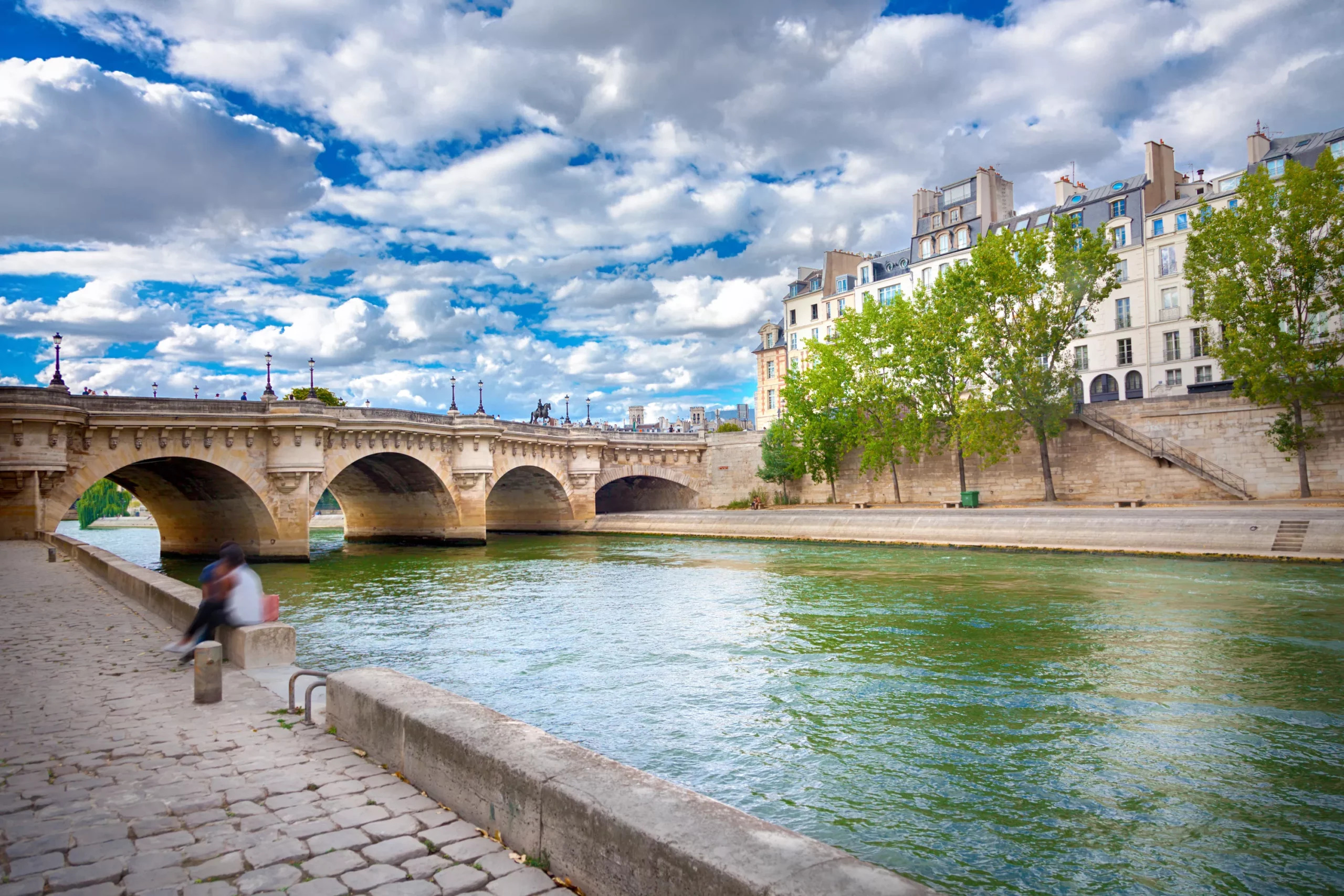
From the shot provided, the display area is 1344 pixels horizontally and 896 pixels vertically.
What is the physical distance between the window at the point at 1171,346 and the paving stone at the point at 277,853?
52.2 m

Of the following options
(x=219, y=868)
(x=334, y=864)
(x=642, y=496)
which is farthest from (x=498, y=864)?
(x=642, y=496)

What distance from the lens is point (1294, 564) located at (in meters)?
24.2

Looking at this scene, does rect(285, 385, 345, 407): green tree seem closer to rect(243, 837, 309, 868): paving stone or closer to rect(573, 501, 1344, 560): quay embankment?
rect(573, 501, 1344, 560): quay embankment

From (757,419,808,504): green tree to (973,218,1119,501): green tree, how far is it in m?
15.0

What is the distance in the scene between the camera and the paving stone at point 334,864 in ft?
15.4

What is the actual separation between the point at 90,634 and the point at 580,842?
36.8ft

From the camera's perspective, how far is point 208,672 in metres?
8.30

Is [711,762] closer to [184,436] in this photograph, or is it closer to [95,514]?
[184,436]

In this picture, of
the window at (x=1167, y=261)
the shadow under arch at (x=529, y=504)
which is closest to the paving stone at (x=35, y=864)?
the shadow under arch at (x=529, y=504)

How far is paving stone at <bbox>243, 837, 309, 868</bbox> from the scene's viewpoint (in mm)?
4875

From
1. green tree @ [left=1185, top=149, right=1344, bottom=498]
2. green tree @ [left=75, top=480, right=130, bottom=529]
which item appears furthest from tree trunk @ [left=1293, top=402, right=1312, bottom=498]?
green tree @ [left=75, top=480, right=130, bottom=529]

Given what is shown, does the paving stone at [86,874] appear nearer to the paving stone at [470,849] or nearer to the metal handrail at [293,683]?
the paving stone at [470,849]

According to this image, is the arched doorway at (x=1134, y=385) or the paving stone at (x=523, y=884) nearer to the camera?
the paving stone at (x=523, y=884)

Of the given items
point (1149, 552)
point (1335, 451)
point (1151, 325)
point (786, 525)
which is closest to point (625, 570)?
point (786, 525)
